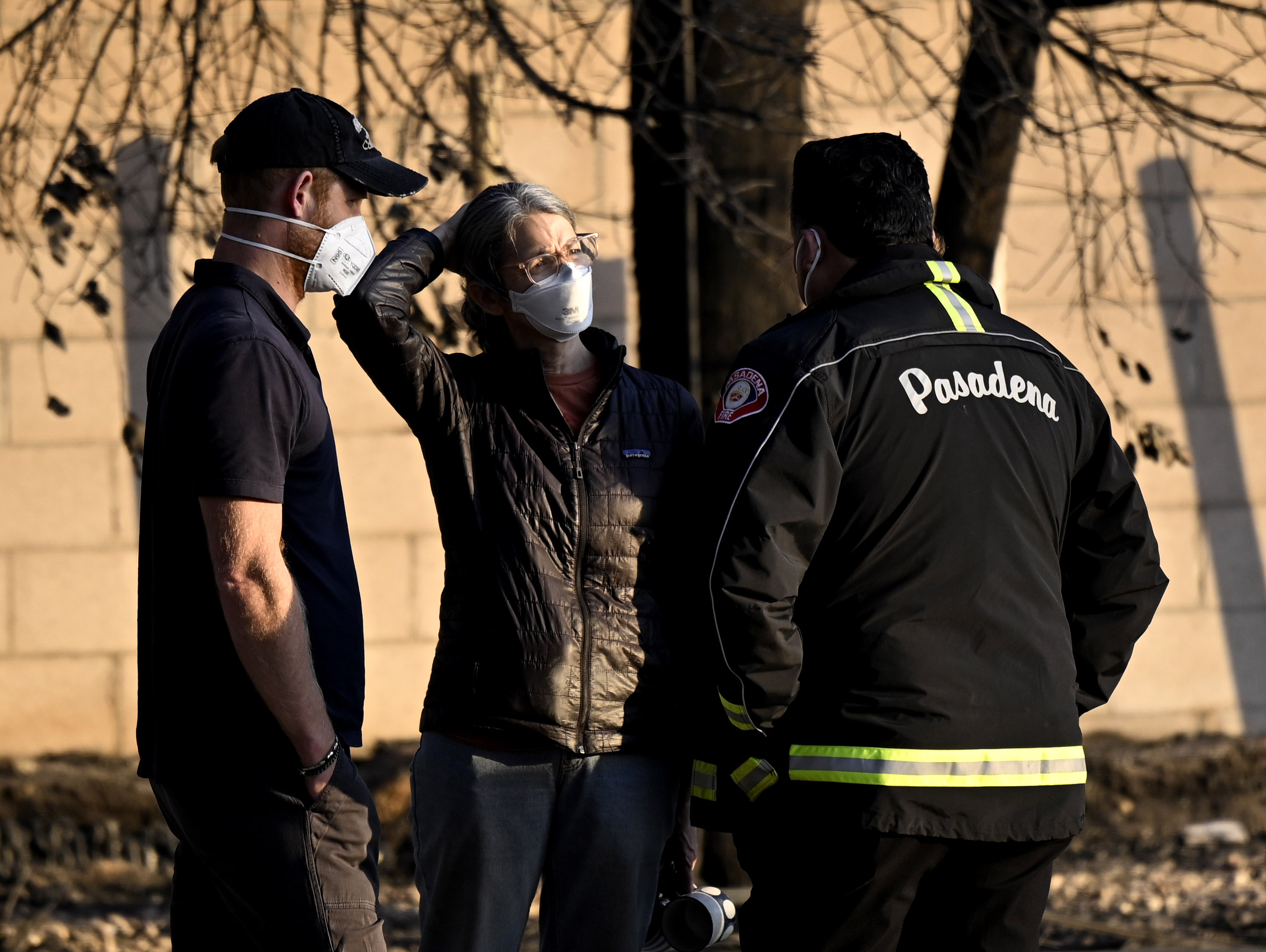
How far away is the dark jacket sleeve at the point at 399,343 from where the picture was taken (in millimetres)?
2232

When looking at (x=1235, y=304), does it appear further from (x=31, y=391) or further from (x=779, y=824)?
(x=31, y=391)

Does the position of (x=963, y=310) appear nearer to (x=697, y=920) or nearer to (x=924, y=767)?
(x=924, y=767)

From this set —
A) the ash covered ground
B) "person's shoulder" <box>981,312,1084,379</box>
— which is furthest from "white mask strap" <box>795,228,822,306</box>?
the ash covered ground

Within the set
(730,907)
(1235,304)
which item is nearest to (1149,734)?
(1235,304)

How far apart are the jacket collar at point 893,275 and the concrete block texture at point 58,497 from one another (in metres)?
4.11

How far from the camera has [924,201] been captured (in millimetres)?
2287

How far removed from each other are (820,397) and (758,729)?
1.70ft

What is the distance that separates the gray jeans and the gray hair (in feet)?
2.48

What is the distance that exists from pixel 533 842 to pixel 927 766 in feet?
2.17

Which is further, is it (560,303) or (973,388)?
(560,303)

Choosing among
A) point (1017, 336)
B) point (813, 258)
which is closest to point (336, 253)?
point (813, 258)

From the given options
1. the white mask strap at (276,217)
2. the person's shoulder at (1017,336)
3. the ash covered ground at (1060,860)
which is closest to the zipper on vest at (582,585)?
the white mask strap at (276,217)

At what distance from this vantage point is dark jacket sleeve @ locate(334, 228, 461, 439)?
87.9 inches

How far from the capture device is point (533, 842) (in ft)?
7.44
